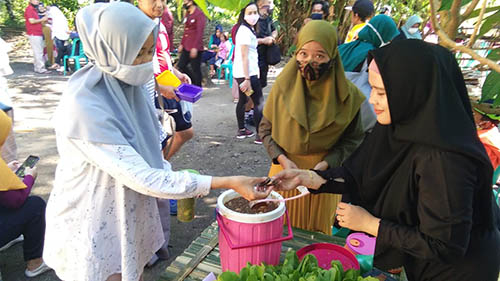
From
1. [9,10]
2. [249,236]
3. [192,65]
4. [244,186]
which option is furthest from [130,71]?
[9,10]

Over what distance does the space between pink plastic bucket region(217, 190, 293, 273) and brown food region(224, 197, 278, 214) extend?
9cm

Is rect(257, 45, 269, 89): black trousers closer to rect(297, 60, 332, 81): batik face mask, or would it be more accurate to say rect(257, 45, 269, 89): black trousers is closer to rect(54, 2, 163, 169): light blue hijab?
rect(297, 60, 332, 81): batik face mask

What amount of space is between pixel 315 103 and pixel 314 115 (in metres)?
0.08

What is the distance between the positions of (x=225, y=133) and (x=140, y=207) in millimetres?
4130

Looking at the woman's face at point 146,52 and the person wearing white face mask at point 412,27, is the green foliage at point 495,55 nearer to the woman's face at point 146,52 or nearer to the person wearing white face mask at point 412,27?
the woman's face at point 146,52

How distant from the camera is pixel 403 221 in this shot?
1.33 meters

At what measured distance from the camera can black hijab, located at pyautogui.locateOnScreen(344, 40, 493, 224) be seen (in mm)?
1156

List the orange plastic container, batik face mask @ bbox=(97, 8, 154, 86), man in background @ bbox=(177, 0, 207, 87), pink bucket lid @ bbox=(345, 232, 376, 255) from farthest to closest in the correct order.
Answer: man in background @ bbox=(177, 0, 207, 87), the orange plastic container, pink bucket lid @ bbox=(345, 232, 376, 255), batik face mask @ bbox=(97, 8, 154, 86)

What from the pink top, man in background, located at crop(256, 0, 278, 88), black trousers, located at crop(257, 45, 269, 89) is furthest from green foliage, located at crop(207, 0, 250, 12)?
the pink top

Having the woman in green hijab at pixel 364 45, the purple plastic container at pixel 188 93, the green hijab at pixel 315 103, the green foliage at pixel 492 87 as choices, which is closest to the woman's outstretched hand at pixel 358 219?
the green foliage at pixel 492 87

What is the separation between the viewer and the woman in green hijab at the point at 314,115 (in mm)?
2045

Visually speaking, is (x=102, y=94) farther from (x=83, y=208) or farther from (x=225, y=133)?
(x=225, y=133)

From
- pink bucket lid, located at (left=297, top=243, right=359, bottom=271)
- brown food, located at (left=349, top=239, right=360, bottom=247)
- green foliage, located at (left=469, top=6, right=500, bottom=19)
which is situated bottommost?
brown food, located at (left=349, top=239, right=360, bottom=247)

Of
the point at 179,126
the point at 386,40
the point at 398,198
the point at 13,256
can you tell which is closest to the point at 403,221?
the point at 398,198
